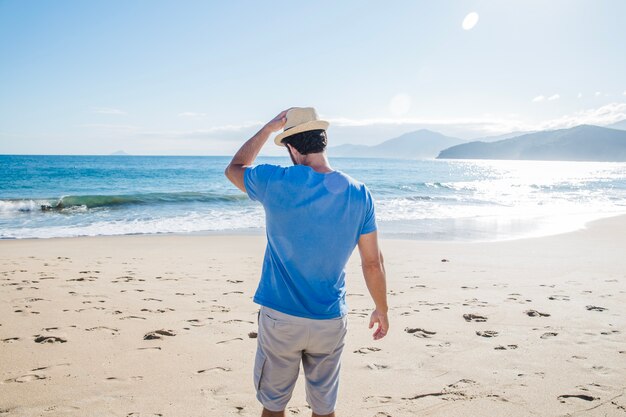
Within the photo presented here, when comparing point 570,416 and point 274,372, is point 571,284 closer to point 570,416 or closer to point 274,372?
point 570,416

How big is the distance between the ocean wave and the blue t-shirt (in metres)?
20.9

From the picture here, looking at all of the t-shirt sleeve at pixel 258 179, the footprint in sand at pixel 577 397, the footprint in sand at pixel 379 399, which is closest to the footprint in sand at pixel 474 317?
the footprint in sand at pixel 577 397

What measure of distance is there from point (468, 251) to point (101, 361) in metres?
8.37

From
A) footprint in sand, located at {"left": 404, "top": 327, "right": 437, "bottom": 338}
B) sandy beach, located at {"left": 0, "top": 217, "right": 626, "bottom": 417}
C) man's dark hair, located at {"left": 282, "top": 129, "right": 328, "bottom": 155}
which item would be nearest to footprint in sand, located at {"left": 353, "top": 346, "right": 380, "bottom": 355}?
sandy beach, located at {"left": 0, "top": 217, "right": 626, "bottom": 417}

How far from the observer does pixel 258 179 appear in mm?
2025

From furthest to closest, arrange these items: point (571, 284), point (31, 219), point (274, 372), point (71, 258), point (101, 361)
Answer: point (31, 219) < point (71, 258) < point (571, 284) < point (101, 361) < point (274, 372)

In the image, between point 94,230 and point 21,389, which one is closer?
point 21,389

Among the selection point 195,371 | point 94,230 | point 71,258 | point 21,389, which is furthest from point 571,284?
point 94,230

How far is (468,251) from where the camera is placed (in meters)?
9.91

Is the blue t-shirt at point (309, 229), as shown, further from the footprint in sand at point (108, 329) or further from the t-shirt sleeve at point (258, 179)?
the footprint in sand at point (108, 329)

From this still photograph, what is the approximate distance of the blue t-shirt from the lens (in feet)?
6.27

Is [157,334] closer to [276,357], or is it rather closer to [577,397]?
[276,357]

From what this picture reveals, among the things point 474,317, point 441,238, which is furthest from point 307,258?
point 441,238

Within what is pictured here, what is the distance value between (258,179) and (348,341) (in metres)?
2.78
